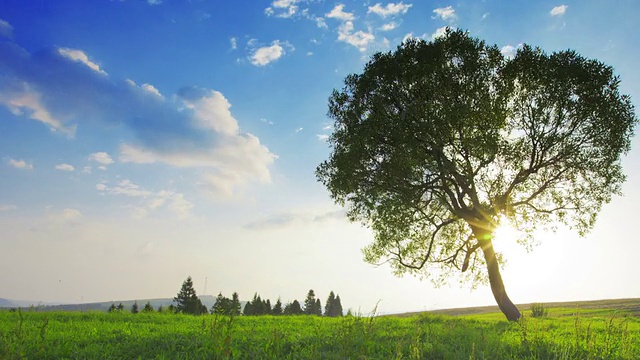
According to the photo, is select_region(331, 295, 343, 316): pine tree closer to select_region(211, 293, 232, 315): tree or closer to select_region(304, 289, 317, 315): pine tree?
select_region(304, 289, 317, 315): pine tree

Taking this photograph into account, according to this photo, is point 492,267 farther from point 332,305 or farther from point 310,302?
point 332,305

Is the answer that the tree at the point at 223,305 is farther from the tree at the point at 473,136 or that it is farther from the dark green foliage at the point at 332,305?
the dark green foliage at the point at 332,305

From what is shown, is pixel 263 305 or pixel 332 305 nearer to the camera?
pixel 263 305

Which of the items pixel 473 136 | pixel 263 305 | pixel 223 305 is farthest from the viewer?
pixel 263 305

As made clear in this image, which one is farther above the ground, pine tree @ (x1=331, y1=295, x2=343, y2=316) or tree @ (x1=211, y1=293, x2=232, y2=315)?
tree @ (x1=211, y1=293, x2=232, y2=315)

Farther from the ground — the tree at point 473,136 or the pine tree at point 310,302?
the tree at point 473,136

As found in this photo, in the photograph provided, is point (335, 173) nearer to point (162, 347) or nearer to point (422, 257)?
point (422, 257)

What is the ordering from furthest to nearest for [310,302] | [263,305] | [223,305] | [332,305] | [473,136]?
[332,305]
[310,302]
[263,305]
[473,136]
[223,305]

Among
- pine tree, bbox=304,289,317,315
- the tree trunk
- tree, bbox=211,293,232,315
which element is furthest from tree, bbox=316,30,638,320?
pine tree, bbox=304,289,317,315

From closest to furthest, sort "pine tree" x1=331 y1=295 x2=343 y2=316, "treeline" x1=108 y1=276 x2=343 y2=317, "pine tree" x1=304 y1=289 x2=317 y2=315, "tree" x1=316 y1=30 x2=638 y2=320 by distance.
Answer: "tree" x1=316 y1=30 x2=638 y2=320
"treeline" x1=108 y1=276 x2=343 y2=317
"pine tree" x1=304 y1=289 x2=317 y2=315
"pine tree" x1=331 y1=295 x2=343 y2=316

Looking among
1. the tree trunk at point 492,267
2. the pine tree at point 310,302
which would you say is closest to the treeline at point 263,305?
the pine tree at point 310,302

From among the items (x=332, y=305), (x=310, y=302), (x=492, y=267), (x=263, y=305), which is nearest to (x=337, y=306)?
(x=332, y=305)

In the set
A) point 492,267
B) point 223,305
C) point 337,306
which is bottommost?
point 337,306

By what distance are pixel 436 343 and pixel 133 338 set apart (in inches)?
295
